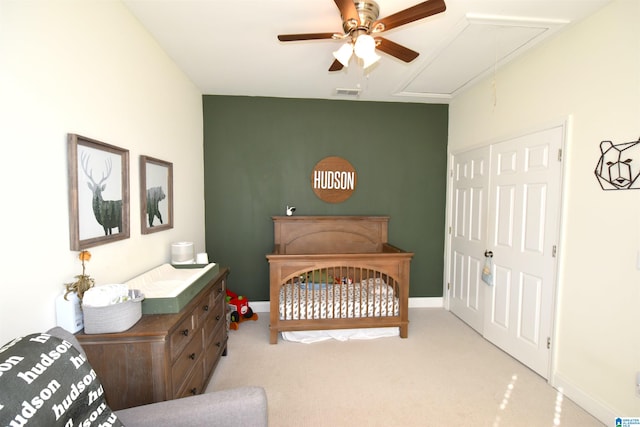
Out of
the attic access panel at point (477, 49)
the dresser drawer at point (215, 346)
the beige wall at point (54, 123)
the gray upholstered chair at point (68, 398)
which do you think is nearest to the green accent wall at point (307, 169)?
the attic access panel at point (477, 49)

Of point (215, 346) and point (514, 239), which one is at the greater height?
point (514, 239)

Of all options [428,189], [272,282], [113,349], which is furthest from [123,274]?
[428,189]

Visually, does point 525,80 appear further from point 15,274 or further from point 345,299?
point 15,274

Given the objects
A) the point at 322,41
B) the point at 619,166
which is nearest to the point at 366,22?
the point at 322,41

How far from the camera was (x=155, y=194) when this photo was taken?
2.28 metres

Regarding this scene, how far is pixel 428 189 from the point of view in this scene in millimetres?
3771

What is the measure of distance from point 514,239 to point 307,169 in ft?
7.55

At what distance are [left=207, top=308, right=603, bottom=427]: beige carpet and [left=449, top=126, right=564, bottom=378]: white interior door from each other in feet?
0.82

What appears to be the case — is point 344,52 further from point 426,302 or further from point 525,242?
point 426,302

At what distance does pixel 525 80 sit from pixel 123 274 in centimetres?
343

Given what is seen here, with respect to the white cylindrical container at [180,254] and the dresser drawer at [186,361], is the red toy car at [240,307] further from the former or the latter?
the dresser drawer at [186,361]

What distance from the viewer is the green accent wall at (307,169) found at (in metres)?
3.50

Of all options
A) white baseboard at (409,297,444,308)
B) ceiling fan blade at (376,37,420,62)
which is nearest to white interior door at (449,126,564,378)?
white baseboard at (409,297,444,308)

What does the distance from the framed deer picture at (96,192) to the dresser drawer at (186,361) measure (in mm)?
770
